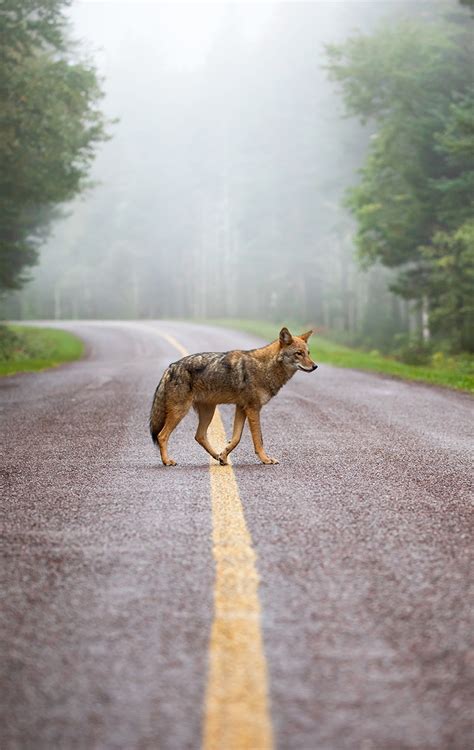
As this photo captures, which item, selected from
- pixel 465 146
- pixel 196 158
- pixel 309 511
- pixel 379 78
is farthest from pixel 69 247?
pixel 309 511

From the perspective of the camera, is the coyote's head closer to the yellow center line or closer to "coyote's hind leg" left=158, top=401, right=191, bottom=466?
"coyote's hind leg" left=158, top=401, right=191, bottom=466

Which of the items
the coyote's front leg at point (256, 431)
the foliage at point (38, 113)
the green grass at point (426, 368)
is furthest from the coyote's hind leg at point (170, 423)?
the foliage at point (38, 113)

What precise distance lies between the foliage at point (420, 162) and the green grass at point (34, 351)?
39.2 ft

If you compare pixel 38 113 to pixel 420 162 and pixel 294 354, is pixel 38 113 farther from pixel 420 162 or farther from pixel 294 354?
pixel 294 354

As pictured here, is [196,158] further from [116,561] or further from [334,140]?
[116,561]

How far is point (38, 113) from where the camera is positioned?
24297 mm

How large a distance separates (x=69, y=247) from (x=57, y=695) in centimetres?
9334

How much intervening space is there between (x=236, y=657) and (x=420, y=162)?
26.6 meters

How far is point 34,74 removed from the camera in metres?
24.2

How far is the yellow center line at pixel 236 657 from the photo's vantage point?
234 cm

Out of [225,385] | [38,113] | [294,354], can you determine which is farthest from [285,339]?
[38,113]

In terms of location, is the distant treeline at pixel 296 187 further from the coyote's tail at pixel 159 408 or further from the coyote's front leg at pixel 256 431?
the coyote's tail at pixel 159 408

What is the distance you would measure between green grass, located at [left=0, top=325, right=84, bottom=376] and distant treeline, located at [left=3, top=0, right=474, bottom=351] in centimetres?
1162

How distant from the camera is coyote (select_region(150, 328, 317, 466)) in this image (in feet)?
23.5
